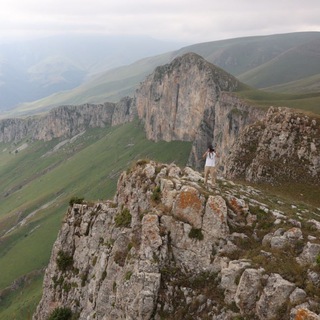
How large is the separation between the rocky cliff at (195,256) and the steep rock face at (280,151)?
16.4 metres

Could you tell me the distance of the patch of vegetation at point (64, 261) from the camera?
4565 cm

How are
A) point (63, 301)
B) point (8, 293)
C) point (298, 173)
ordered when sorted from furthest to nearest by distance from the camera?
point (8, 293) → point (298, 173) → point (63, 301)

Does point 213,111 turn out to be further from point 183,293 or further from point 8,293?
point 183,293

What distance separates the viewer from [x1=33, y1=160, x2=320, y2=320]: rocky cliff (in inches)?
933

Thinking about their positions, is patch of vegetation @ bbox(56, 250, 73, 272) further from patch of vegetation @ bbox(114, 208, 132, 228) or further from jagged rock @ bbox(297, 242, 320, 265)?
jagged rock @ bbox(297, 242, 320, 265)

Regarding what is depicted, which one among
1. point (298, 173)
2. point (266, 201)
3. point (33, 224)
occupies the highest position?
point (266, 201)

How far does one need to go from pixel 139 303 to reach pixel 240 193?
48.5 ft

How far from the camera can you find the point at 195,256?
28.8 meters

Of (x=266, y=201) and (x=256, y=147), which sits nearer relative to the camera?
(x=266, y=201)

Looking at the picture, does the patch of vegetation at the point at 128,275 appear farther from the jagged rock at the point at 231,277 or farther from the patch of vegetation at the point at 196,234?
the jagged rock at the point at 231,277

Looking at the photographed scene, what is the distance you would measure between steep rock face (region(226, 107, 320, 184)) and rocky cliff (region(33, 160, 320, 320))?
16.4m

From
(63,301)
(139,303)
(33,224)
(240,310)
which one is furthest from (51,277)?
(33,224)

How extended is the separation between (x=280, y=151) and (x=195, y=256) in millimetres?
35448

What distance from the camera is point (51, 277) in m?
47.5
